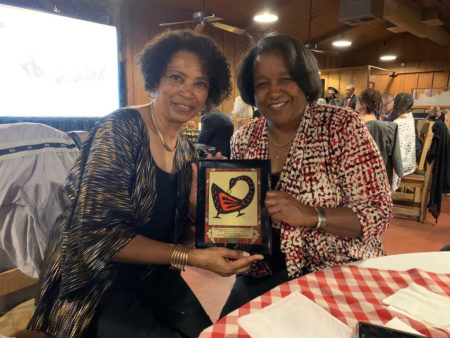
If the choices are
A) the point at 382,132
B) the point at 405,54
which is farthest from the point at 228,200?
the point at 405,54

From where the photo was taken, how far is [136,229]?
114 cm

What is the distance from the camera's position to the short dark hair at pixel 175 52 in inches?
52.7

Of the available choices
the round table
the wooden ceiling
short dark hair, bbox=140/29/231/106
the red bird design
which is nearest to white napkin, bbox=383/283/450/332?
the round table

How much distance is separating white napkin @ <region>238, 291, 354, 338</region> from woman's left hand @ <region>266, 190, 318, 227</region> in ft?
1.13

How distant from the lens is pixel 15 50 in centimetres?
404

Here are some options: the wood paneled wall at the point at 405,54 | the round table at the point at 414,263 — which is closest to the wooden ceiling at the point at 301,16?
the wood paneled wall at the point at 405,54

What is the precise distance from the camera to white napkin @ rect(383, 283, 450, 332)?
2.34ft

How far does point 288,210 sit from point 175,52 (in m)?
0.79

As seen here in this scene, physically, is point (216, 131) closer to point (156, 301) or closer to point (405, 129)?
point (405, 129)

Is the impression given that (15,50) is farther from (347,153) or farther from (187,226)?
(347,153)

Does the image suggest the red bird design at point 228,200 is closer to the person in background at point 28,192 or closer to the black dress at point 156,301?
the black dress at point 156,301

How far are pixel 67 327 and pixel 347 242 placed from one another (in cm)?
96

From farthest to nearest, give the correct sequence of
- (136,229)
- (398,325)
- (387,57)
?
(387,57) → (136,229) → (398,325)

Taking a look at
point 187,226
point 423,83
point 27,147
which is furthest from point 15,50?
point 423,83
